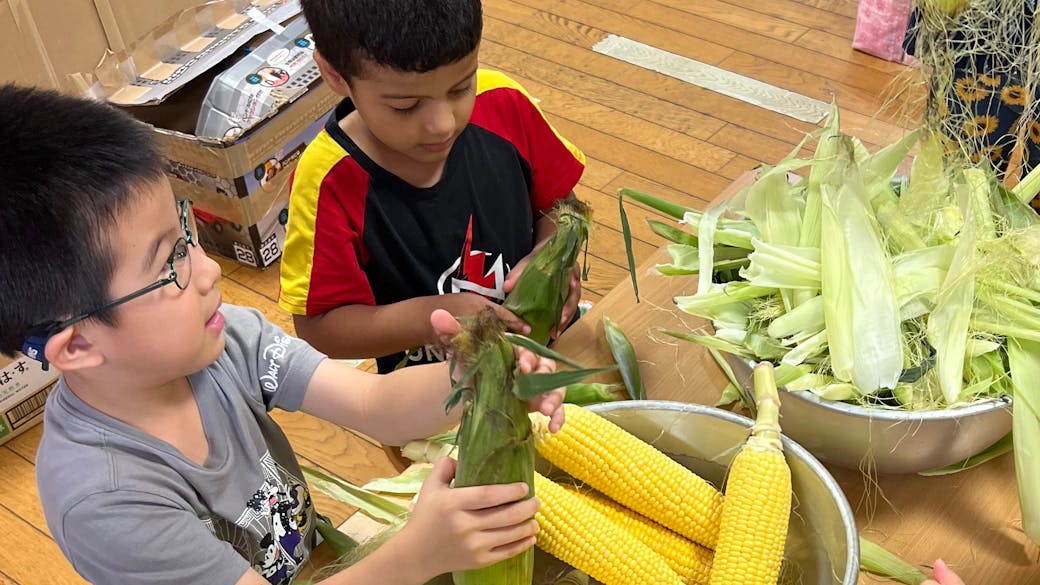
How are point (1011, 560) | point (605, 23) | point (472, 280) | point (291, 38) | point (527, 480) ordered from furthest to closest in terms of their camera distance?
point (605, 23) < point (291, 38) < point (472, 280) < point (1011, 560) < point (527, 480)

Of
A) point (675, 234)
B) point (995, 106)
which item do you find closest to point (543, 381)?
point (675, 234)

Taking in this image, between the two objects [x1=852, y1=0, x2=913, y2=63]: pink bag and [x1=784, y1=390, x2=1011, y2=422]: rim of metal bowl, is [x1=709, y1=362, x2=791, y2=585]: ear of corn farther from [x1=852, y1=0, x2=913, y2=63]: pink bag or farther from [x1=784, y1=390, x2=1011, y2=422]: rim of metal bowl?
[x1=852, y1=0, x2=913, y2=63]: pink bag

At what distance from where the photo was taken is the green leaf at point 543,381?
641 mm

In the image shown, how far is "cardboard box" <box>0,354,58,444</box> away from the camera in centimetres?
200

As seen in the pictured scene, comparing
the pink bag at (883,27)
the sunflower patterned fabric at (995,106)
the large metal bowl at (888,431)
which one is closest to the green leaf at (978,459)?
the large metal bowl at (888,431)

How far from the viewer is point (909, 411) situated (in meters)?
0.87

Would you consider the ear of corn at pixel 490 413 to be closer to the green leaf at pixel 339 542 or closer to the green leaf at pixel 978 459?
the green leaf at pixel 339 542

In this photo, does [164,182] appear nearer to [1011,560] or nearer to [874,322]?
[874,322]

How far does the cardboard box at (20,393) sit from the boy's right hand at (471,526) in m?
1.48

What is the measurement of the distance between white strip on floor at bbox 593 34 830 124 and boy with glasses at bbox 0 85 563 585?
2000 mm

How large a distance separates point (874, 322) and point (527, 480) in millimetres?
381

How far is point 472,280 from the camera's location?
4.47ft

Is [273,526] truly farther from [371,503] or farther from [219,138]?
[219,138]

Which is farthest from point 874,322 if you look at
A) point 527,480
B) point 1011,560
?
point 527,480
